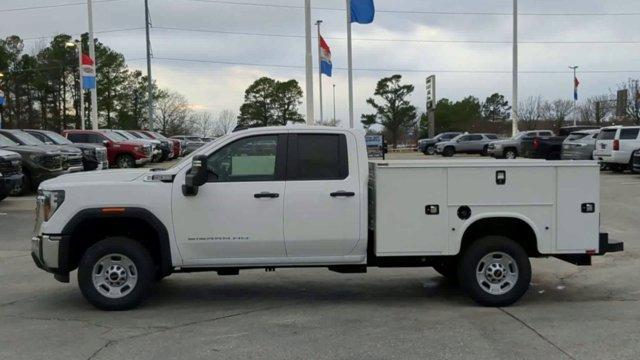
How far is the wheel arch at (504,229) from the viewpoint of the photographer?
21.4 feet

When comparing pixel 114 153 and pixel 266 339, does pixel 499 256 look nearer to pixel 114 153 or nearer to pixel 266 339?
pixel 266 339

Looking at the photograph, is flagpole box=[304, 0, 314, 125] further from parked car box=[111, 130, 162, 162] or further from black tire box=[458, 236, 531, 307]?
black tire box=[458, 236, 531, 307]

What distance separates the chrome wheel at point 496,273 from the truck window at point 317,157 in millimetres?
1775

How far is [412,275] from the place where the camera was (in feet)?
27.7

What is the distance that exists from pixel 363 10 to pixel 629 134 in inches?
455

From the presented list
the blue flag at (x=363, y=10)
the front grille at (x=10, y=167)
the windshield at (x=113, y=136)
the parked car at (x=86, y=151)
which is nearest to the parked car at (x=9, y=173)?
the front grille at (x=10, y=167)

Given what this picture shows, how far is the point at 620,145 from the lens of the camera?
23.1m

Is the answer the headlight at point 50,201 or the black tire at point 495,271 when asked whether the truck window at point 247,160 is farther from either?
the black tire at point 495,271

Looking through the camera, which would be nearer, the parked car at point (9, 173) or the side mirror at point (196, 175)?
the side mirror at point (196, 175)

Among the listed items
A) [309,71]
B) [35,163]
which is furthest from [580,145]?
[35,163]

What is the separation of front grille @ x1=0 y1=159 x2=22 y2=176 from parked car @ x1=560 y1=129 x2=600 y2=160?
20665 mm

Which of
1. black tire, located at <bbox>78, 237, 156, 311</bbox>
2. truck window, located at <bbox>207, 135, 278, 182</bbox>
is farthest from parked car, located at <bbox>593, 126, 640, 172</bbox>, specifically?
black tire, located at <bbox>78, 237, 156, 311</bbox>

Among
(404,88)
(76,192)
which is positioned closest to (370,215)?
(76,192)

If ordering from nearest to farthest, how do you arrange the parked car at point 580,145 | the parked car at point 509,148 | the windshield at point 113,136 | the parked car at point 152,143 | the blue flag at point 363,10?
the parked car at point 580,145 → the blue flag at point 363,10 → the windshield at point 113,136 → the parked car at point 152,143 → the parked car at point 509,148
